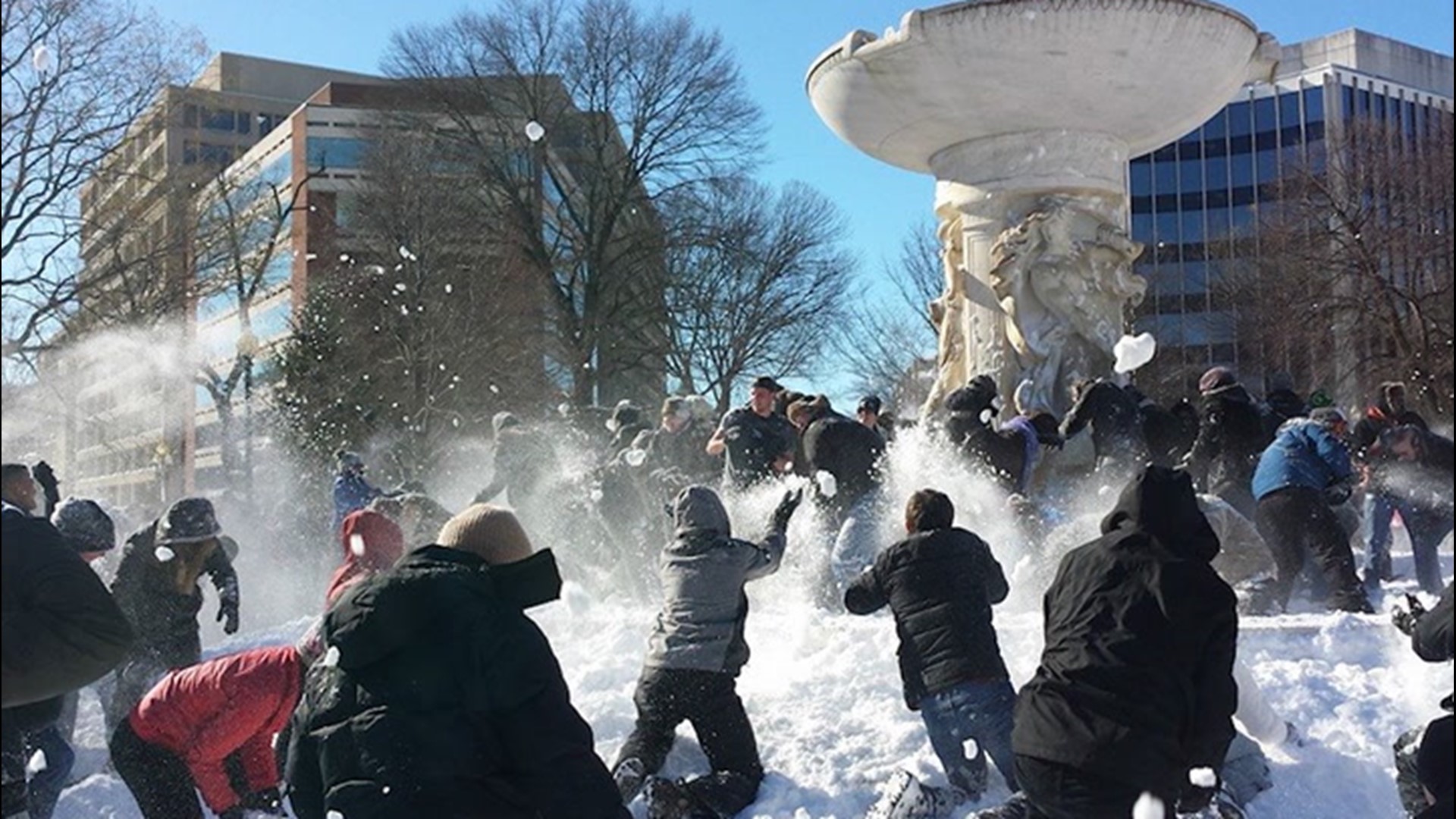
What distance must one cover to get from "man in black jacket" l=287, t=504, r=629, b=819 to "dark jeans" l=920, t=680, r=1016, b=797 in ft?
8.76

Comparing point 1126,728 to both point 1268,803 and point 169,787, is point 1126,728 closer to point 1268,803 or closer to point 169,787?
point 1268,803

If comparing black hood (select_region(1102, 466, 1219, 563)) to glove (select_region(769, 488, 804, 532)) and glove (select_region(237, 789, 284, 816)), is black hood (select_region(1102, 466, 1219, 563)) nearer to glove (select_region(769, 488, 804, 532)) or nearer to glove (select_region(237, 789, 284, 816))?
glove (select_region(769, 488, 804, 532))

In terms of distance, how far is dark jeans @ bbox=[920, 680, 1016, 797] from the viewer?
19.1 ft

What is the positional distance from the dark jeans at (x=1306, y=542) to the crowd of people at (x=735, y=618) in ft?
0.05

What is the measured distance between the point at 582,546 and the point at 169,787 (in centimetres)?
637

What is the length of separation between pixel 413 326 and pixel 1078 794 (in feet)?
82.7

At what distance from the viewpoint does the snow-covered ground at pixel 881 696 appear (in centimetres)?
617

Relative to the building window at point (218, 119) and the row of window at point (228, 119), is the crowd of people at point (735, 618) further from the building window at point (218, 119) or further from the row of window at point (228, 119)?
the building window at point (218, 119)

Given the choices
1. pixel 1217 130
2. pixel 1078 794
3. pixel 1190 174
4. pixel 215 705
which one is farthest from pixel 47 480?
pixel 1190 174

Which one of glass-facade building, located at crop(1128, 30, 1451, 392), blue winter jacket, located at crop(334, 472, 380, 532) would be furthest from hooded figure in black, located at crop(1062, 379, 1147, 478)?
glass-facade building, located at crop(1128, 30, 1451, 392)

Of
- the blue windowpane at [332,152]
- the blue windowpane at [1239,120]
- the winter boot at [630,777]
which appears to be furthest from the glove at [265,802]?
the blue windowpane at [1239,120]

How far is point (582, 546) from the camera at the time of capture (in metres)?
11.5

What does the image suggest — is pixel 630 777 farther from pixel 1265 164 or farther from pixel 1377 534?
pixel 1265 164

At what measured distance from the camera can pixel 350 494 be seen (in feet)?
42.3
